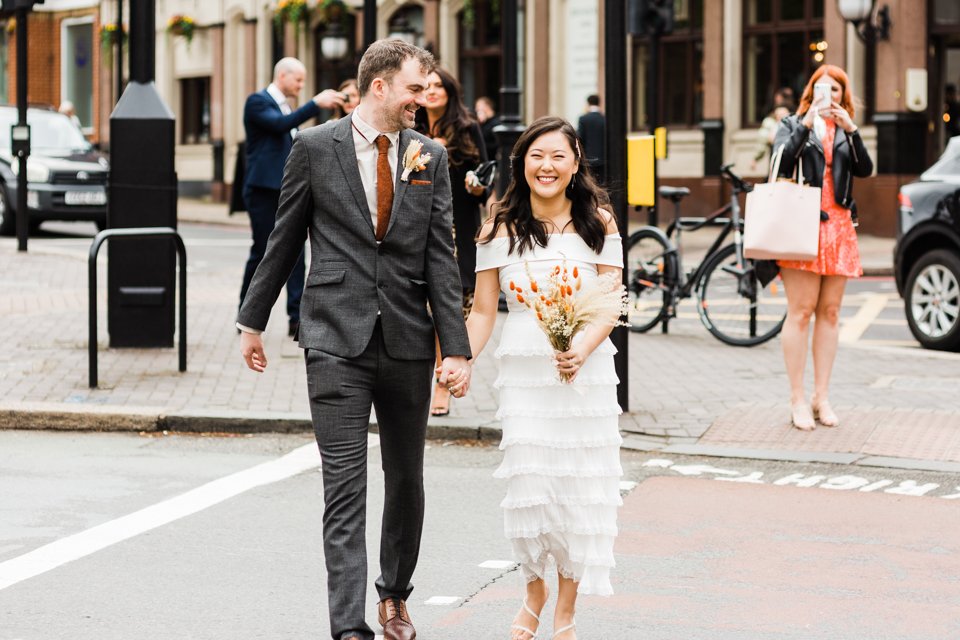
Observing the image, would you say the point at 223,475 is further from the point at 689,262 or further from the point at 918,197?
the point at 689,262

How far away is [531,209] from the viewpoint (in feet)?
17.4

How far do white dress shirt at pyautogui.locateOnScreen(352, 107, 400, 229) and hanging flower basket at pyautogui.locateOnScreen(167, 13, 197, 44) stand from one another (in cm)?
3611

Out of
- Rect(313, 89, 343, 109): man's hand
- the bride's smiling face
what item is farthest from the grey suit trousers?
Rect(313, 89, 343, 109): man's hand

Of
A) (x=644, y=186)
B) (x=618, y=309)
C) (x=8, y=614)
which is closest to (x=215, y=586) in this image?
(x=8, y=614)

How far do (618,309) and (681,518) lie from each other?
7.07ft

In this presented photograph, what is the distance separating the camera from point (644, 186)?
9859 mm

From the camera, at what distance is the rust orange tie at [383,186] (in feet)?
16.7

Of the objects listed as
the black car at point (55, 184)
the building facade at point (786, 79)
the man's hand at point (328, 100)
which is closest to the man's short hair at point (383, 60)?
the man's hand at point (328, 100)

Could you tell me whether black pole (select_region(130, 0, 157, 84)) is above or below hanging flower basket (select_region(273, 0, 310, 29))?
below

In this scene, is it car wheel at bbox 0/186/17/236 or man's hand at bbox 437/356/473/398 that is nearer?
man's hand at bbox 437/356/473/398

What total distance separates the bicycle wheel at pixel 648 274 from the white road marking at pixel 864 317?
1463mm

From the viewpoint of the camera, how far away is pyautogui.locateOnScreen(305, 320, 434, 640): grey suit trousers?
16.4 ft

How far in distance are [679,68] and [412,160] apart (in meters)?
25.5

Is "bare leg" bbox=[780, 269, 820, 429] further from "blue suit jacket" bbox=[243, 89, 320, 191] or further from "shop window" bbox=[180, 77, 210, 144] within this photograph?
"shop window" bbox=[180, 77, 210, 144]
